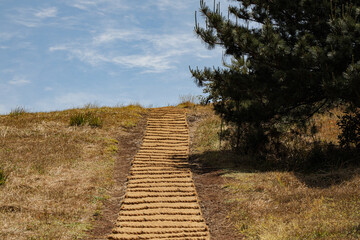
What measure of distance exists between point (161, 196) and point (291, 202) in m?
3.01

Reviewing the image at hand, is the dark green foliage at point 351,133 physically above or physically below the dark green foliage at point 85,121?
below

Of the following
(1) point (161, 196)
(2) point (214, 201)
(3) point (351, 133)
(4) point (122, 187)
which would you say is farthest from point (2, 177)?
(3) point (351, 133)

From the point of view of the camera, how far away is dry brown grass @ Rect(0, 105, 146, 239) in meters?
7.06

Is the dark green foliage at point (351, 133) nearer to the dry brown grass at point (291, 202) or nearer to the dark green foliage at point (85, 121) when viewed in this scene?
the dry brown grass at point (291, 202)

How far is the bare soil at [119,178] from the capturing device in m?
7.30

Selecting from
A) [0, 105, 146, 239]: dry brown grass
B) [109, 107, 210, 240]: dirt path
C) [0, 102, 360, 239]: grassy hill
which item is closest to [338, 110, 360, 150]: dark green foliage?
[0, 102, 360, 239]: grassy hill

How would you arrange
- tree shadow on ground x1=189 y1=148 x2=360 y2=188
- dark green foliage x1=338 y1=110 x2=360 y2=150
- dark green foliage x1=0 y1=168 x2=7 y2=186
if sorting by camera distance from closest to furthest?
tree shadow on ground x1=189 y1=148 x2=360 y2=188
dark green foliage x1=0 y1=168 x2=7 y2=186
dark green foliage x1=338 y1=110 x2=360 y2=150

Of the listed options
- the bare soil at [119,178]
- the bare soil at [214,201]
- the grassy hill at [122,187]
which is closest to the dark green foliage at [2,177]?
the grassy hill at [122,187]

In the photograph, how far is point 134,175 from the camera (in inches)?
407

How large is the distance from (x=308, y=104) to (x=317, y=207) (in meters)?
5.11

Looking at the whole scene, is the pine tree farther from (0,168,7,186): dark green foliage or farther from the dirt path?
(0,168,7,186): dark green foliage

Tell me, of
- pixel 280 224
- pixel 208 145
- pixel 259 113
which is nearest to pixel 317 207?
pixel 280 224

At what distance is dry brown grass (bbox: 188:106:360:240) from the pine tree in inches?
71.7

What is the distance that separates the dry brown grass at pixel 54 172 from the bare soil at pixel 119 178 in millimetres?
154
